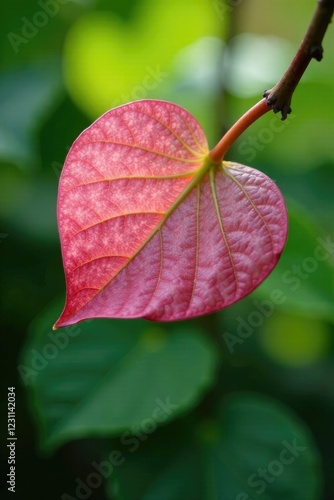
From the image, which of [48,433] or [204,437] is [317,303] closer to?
[204,437]

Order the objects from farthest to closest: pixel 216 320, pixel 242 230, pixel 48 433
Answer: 1. pixel 216 320
2. pixel 48 433
3. pixel 242 230

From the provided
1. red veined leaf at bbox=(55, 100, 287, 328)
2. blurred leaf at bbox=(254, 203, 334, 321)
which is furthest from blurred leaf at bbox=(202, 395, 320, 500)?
red veined leaf at bbox=(55, 100, 287, 328)

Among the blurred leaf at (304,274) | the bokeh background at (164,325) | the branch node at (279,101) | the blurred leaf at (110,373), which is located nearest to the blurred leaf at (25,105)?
the bokeh background at (164,325)

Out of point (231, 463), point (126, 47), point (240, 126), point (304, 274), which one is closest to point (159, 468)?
point (231, 463)

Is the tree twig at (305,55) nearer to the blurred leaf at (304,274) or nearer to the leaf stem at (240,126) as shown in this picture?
the leaf stem at (240,126)

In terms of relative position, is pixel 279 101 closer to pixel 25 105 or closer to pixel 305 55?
pixel 305 55

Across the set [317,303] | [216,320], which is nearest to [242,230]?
[317,303]
